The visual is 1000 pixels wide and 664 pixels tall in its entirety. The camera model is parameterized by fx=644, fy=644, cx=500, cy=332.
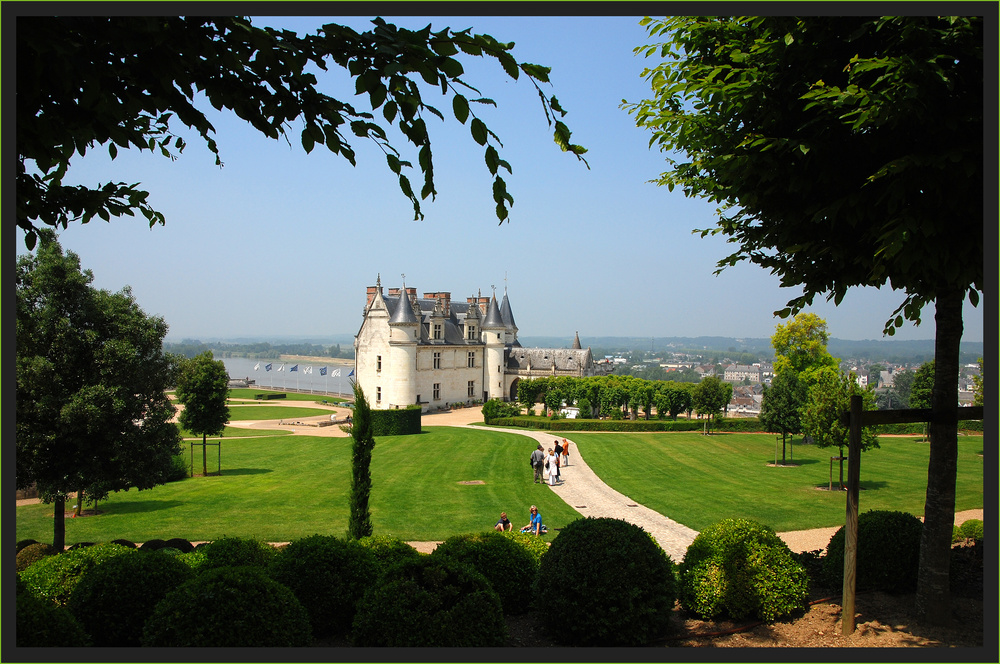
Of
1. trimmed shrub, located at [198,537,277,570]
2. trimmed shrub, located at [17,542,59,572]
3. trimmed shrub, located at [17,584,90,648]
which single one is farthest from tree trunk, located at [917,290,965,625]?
trimmed shrub, located at [17,542,59,572]

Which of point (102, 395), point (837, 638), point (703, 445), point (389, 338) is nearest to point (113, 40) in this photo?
point (837, 638)

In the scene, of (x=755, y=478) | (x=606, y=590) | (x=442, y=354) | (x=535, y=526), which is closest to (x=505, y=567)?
(x=606, y=590)

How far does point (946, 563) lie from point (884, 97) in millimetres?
4335

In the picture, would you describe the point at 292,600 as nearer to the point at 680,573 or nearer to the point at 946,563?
the point at 680,573

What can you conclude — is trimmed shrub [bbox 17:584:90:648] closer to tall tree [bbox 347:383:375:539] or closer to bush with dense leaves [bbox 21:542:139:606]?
bush with dense leaves [bbox 21:542:139:606]

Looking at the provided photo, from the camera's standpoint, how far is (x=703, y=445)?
34.4 metres

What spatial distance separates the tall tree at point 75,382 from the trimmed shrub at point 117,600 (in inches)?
284

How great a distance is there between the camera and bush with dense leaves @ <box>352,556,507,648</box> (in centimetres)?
520

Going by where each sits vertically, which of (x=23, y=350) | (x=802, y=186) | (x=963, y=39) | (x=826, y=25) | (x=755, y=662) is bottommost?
(x=755, y=662)

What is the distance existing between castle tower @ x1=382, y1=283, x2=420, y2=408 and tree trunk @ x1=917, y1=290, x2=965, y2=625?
44374mm

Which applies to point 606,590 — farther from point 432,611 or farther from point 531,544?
point 531,544

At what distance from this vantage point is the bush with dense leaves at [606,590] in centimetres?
593

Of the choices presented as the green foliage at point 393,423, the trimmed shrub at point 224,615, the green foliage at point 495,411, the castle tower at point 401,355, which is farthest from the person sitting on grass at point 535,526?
the castle tower at point 401,355

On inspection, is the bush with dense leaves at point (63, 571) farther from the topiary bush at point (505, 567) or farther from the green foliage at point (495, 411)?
the green foliage at point (495, 411)
